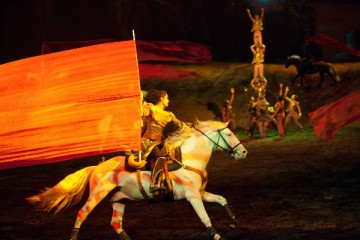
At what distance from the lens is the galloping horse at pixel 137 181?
8164 millimetres

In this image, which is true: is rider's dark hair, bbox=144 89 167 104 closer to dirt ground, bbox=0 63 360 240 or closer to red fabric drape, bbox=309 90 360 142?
dirt ground, bbox=0 63 360 240

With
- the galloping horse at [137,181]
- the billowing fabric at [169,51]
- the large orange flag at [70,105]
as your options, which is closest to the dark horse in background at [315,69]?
the billowing fabric at [169,51]

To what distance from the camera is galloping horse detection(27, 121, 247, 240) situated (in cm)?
816

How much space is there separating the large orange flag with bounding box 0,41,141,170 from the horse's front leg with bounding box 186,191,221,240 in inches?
73.9

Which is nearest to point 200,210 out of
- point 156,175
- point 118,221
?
point 156,175

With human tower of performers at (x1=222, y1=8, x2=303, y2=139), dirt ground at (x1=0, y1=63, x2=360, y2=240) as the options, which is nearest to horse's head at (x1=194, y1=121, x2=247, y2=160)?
dirt ground at (x1=0, y1=63, x2=360, y2=240)

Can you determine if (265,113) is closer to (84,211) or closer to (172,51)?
(172,51)

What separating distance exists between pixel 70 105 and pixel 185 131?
2.46m

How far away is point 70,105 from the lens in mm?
6637

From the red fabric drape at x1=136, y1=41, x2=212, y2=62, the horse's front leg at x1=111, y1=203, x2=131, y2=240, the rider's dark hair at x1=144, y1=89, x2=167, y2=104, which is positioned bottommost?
the horse's front leg at x1=111, y1=203, x2=131, y2=240

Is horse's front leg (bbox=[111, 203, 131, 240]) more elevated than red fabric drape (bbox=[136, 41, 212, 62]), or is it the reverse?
red fabric drape (bbox=[136, 41, 212, 62])

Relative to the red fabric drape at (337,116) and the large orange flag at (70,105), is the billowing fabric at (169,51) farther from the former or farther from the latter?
Answer: the large orange flag at (70,105)

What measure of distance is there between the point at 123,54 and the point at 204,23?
116ft

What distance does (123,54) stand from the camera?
274 inches
